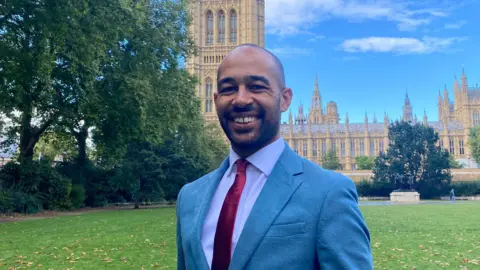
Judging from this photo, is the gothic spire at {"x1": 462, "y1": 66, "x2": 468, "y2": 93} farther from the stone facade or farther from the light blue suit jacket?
the light blue suit jacket

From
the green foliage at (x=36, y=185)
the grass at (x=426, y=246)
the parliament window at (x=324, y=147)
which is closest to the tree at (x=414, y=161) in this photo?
Result: the grass at (x=426, y=246)

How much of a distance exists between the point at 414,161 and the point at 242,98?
1580 inches

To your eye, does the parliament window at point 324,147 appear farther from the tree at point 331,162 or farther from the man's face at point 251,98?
the man's face at point 251,98

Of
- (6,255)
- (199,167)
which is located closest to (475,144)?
(199,167)

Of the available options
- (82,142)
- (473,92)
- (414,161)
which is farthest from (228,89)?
(473,92)

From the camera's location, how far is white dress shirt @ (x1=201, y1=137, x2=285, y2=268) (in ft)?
4.79

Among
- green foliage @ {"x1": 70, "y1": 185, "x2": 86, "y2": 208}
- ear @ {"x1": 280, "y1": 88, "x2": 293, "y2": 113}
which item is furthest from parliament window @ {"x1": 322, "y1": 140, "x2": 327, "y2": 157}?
ear @ {"x1": 280, "y1": 88, "x2": 293, "y2": 113}

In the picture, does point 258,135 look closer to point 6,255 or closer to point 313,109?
point 6,255

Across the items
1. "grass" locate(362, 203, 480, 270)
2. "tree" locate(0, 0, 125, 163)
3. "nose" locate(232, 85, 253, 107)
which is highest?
"tree" locate(0, 0, 125, 163)

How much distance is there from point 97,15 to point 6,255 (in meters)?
8.21

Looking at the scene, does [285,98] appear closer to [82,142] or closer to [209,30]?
[82,142]

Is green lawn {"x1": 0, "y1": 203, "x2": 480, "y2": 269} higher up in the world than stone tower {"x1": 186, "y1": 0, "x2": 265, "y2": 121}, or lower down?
lower down

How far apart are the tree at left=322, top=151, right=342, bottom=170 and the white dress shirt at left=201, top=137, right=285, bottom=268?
6487 cm

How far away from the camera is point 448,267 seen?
6148 millimetres
